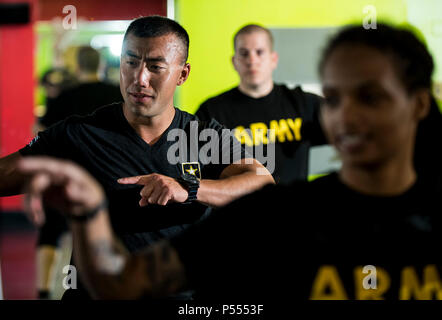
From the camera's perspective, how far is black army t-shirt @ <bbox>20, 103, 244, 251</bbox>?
1888 millimetres

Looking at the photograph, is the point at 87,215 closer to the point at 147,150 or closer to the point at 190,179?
the point at 190,179

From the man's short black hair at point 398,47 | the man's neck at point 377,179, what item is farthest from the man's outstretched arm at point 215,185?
the man's short black hair at point 398,47

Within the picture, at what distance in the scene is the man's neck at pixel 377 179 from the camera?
111 cm

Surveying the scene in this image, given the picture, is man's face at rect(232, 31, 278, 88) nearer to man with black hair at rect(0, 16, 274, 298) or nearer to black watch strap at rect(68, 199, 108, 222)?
man with black hair at rect(0, 16, 274, 298)

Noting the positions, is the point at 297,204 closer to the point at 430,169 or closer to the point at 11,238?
the point at 430,169

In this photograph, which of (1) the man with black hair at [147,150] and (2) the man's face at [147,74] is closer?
(1) the man with black hair at [147,150]

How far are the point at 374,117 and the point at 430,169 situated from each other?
0.87 feet

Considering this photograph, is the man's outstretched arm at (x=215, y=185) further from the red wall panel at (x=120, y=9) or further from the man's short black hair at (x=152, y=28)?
the red wall panel at (x=120, y=9)

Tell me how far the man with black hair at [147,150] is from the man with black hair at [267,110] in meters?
1.11

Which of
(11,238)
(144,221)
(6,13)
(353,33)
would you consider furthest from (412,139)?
(6,13)

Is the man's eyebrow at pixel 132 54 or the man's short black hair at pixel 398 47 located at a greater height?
the man's eyebrow at pixel 132 54

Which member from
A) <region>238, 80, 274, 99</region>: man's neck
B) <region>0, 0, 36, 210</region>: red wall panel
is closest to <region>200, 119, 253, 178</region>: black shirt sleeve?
<region>238, 80, 274, 99</region>: man's neck

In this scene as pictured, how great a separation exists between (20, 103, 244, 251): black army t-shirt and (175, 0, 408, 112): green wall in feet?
6.03
